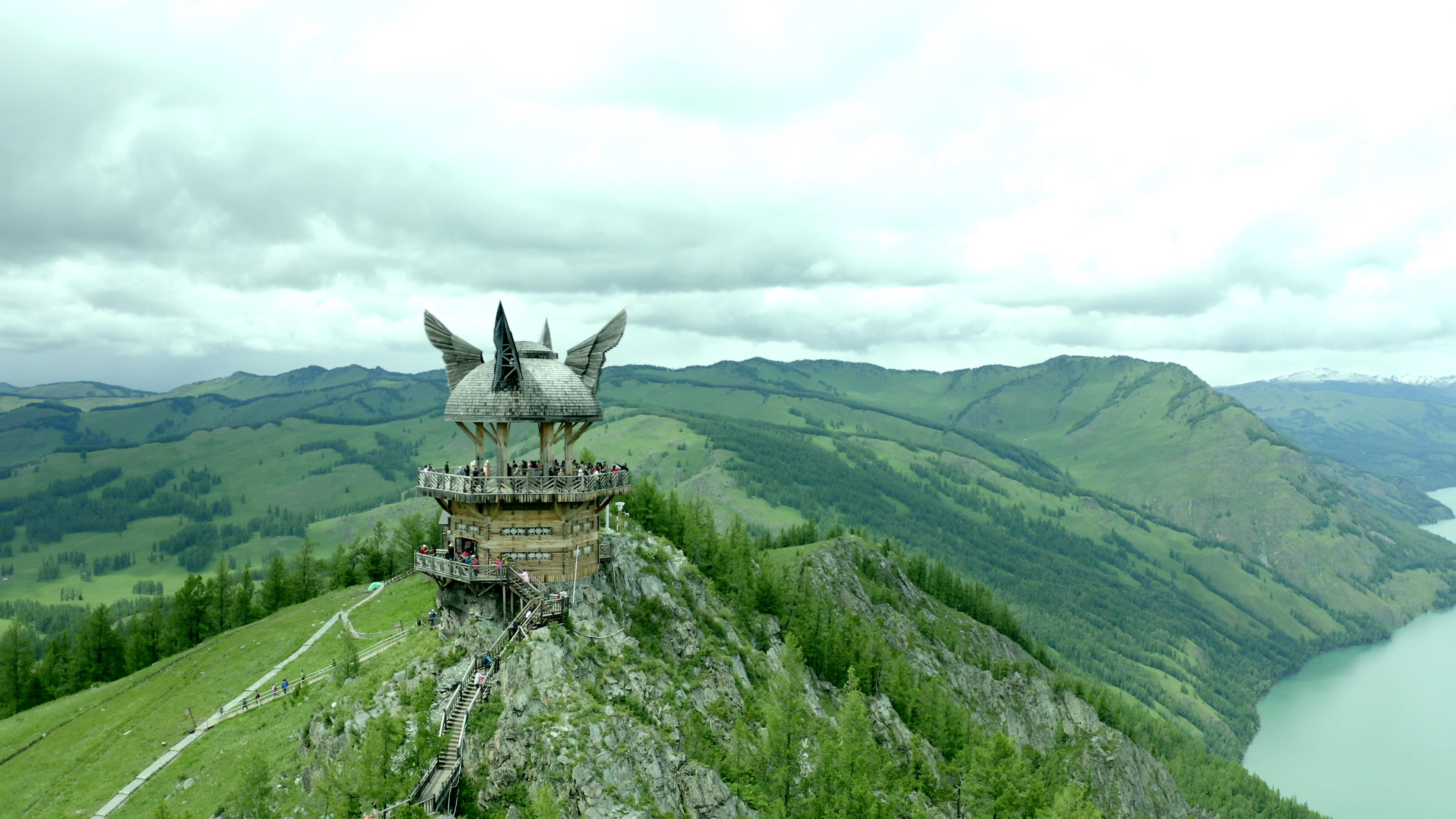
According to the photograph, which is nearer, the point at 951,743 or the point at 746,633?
the point at 746,633

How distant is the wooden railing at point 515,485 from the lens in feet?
159

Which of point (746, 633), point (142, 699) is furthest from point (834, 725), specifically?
point (142, 699)

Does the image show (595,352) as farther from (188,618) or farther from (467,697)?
(188,618)

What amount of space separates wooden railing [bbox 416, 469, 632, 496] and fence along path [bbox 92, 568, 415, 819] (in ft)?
60.1

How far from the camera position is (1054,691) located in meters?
155

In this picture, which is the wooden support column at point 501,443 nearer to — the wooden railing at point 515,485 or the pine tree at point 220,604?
the wooden railing at point 515,485

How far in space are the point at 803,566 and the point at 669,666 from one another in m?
94.1

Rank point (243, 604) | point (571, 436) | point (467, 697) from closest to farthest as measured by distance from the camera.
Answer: point (467, 697), point (571, 436), point (243, 604)

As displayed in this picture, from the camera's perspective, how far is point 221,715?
61.5 m

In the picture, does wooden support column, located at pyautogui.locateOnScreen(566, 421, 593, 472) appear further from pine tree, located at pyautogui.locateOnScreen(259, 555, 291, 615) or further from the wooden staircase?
pine tree, located at pyautogui.locateOnScreen(259, 555, 291, 615)

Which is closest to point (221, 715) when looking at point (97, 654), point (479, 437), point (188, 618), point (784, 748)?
point (479, 437)

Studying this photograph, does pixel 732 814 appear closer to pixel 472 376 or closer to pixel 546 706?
pixel 546 706

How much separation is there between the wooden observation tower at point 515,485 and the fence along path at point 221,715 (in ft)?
54.9

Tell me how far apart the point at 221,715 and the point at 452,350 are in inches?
1465
